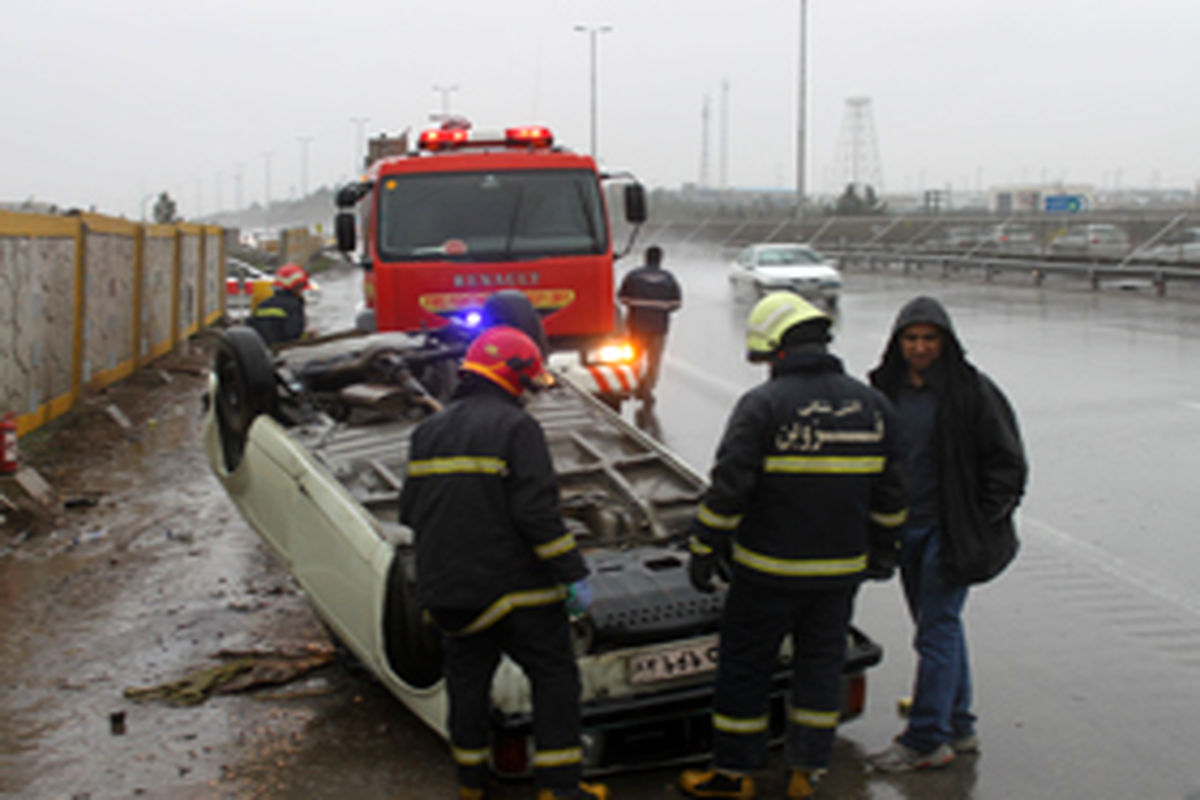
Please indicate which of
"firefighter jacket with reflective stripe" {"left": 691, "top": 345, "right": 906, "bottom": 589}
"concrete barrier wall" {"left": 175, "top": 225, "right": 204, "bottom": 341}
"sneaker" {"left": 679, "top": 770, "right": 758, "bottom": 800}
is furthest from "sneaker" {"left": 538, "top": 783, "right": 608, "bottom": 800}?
"concrete barrier wall" {"left": 175, "top": 225, "right": 204, "bottom": 341}

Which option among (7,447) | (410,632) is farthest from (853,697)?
(7,447)

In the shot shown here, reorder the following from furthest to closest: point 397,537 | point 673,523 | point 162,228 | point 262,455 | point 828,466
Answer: point 162,228 < point 262,455 < point 673,523 < point 397,537 < point 828,466

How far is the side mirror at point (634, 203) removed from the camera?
37.3 feet

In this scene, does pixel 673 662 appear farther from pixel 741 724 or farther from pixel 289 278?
pixel 289 278

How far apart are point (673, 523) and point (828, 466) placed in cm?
141

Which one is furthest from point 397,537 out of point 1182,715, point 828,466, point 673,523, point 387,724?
point 1182,715

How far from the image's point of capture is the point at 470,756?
13.8 ft

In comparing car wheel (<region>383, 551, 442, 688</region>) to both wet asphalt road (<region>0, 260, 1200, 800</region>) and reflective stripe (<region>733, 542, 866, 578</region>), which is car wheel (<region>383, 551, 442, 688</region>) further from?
reflective stripe (<region>733, 542, 866, 578</region>)

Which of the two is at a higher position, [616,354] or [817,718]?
[616,354]

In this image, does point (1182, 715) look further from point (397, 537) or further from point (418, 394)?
point (418, 394)

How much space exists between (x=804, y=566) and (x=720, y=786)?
83cm

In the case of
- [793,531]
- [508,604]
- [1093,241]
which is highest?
[1093,241]

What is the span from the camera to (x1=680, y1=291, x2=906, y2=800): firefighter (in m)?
4.11

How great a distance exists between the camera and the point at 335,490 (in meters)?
5.16
